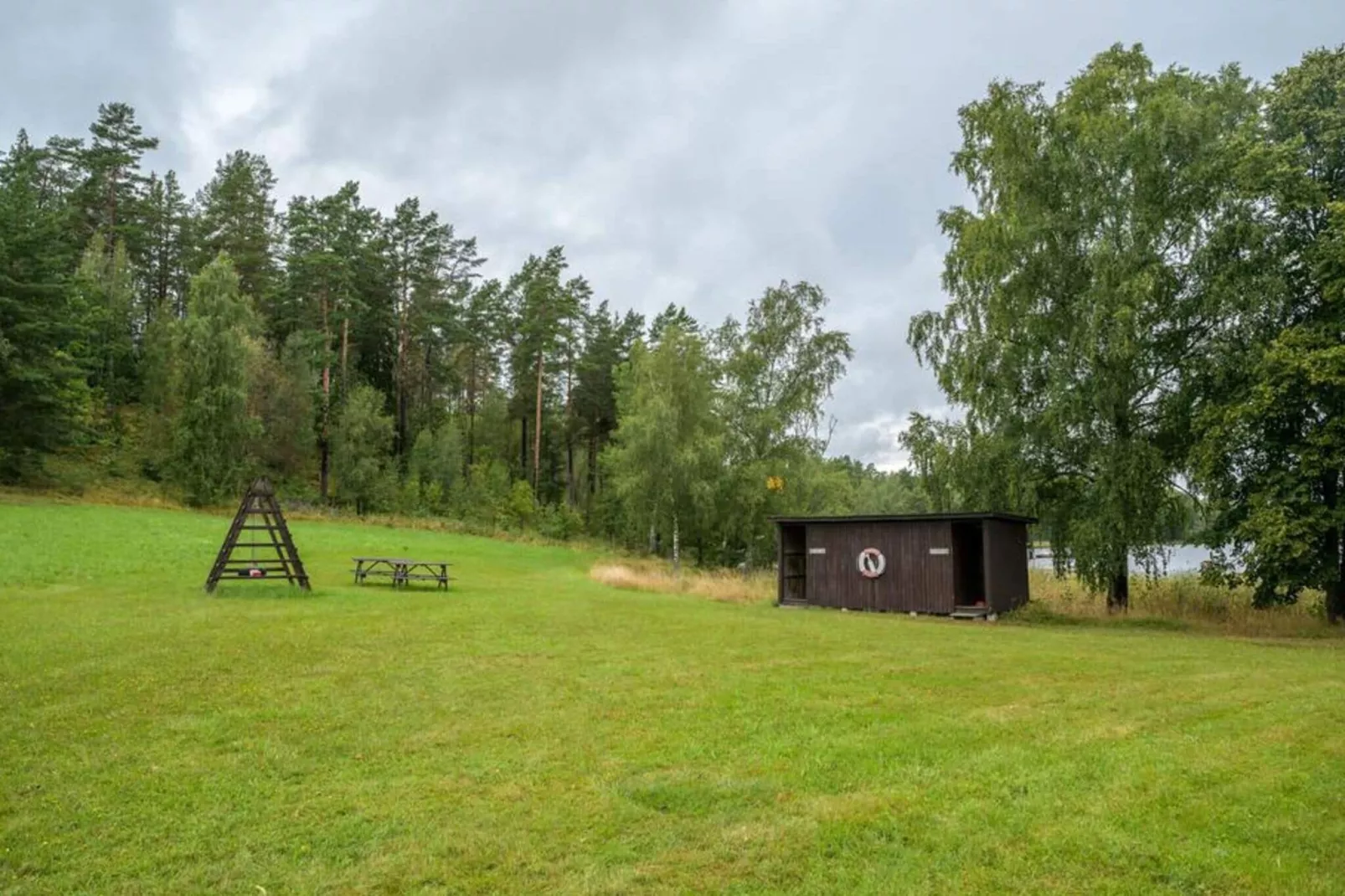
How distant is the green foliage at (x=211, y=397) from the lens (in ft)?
115

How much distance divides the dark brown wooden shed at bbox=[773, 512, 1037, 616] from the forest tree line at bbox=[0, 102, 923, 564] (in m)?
4.30

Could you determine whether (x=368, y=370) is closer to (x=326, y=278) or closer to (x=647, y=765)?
(x=326, y=278)

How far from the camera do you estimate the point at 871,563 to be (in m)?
19.2

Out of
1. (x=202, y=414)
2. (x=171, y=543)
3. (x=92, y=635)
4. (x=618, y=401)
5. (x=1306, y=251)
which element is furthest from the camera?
(x=618, y=401)

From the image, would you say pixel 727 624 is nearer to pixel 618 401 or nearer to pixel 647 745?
pixel 647 745

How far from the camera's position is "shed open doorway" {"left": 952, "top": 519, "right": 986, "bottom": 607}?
19.2 m

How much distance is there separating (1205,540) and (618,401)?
30.1 metres

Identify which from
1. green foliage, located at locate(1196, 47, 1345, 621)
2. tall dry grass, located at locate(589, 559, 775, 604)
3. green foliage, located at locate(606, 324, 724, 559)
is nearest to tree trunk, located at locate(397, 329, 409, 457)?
green foliage, located at locate(606, 324, 724, 559)

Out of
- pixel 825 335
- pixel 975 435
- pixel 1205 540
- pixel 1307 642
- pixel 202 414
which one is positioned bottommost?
pixel 1307 642

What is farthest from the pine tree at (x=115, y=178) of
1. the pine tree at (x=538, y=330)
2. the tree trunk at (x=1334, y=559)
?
the tree trunk at (x=1334, y=559)

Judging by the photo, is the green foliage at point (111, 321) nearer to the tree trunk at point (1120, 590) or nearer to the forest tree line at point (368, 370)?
the forest tree line at point (368, 370)

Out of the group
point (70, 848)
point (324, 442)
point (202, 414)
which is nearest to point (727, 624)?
point (70, 848)

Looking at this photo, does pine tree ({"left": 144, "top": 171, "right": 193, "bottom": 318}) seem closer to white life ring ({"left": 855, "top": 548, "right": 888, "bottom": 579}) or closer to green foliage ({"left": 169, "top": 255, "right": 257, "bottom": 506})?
green foliage ({"left": 169, "top": 255, "right": 257, "bottom": 506})

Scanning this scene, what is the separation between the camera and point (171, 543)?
74.4ft
